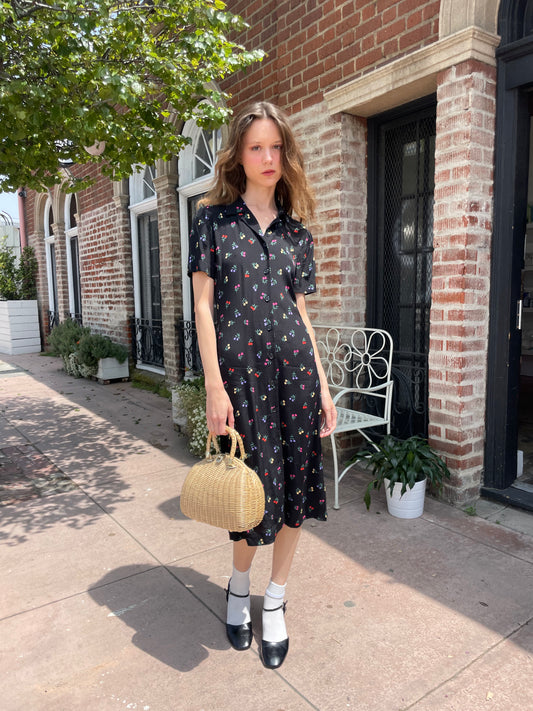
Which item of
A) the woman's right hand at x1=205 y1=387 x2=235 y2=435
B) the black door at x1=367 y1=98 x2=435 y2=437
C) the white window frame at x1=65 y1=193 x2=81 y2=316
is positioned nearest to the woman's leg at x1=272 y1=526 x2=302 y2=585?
the woman's right hand at x1=205 y1=387 x2=235 y2=435

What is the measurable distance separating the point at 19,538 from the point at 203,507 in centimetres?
185

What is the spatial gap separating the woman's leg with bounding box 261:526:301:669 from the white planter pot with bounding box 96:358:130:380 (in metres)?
6.09

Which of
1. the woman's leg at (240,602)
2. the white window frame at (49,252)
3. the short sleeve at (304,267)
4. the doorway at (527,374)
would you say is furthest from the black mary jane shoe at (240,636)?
the white window frame at (49,252)

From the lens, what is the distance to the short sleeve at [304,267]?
2.04m

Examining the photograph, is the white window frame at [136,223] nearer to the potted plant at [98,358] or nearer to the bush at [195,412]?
the potted plant at [98,358]

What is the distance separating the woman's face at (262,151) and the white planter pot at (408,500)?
6.55 feet

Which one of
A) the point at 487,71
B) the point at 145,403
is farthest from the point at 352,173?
the point at 145,403

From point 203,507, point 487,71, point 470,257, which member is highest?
point 487,71

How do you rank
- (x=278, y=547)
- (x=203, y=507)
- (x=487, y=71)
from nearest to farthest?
(x=203, y=507) < (x=278, y=547) < (x=487, y=71)

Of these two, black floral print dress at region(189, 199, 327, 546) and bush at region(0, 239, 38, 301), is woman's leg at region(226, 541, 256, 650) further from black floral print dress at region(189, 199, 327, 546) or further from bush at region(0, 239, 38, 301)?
bush at region(0, 239, 38, 301)

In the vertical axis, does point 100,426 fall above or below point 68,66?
below

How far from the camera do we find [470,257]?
302cm

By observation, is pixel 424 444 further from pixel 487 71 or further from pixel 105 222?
pixel 105 222

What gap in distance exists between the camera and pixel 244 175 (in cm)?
205
